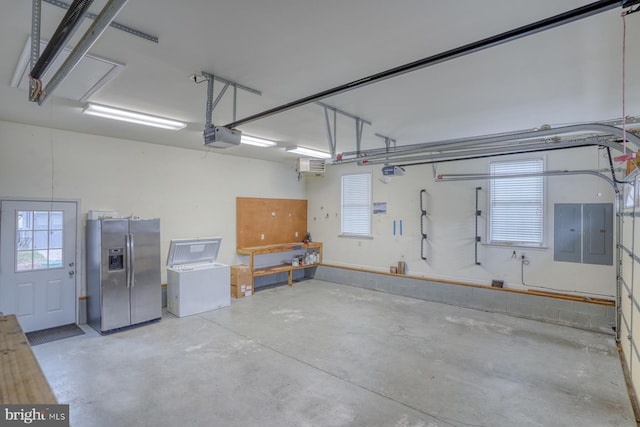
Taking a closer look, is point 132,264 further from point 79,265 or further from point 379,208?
point 379,208

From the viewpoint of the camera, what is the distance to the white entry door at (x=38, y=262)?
4441 millimetres

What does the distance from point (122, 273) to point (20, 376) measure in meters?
4.05

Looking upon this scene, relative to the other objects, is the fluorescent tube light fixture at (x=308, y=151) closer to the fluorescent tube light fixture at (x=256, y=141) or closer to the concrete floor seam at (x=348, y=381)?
the fluorescent tube light fixture at (x=256, y=141)

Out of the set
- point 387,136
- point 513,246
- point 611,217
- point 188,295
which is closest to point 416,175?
point 387,136

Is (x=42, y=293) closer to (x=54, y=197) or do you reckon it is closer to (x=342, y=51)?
(x=54, y=197)

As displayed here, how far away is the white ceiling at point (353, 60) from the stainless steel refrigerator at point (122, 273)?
1589 millimetres

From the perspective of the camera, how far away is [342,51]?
2520mm

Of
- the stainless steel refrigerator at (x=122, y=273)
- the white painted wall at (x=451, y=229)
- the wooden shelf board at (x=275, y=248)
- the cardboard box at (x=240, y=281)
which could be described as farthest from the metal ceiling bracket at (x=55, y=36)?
the white painted wall at (x=451, y=229)

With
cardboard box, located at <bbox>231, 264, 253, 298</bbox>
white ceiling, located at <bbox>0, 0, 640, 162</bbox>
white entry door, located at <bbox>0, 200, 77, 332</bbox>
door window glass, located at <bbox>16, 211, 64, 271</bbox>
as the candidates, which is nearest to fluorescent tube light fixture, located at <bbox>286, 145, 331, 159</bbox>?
white ceiling, located at <bbox>0, 0, 640, 162</bbox>

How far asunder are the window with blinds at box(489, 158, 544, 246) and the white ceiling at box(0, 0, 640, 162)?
1.24 metres

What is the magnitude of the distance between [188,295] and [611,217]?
6864mm


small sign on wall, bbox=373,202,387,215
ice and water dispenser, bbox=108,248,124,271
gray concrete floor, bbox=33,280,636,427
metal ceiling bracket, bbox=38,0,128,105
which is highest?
metal ceiling bracket, bbox=38,0,128,105

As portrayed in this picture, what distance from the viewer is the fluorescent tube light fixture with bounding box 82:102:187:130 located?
374cm

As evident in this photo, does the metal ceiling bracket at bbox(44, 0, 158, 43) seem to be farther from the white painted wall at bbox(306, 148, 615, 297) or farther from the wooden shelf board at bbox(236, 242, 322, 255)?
the white painted wall at bbox(306, 148, 615, 297)
